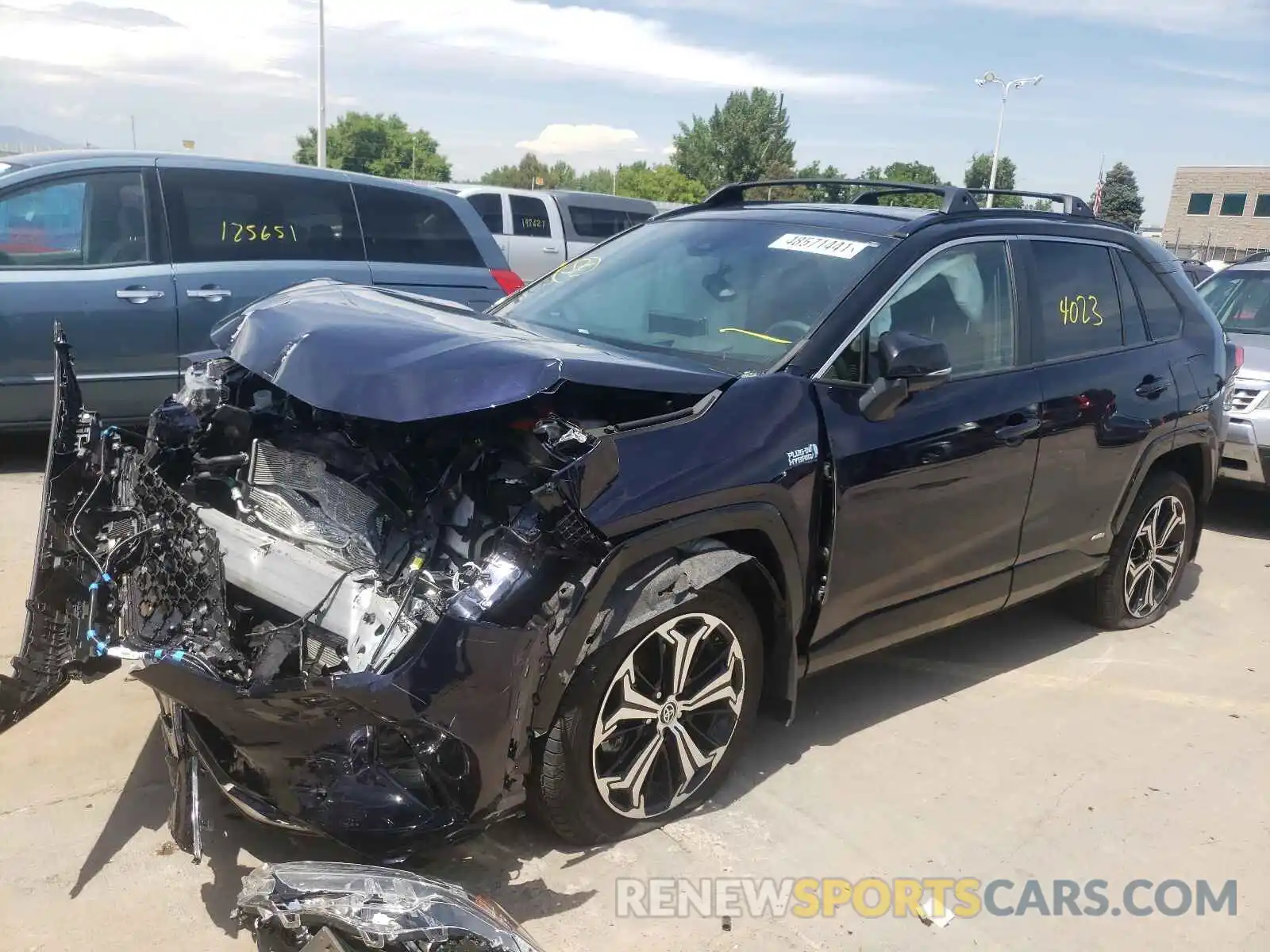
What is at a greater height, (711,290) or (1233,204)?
(1233,204)

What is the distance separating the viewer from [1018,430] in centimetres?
402

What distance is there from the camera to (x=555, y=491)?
264 centimetres

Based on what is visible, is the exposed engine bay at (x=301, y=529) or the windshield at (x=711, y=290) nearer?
the exposed engine bay at (x=301, y=529)

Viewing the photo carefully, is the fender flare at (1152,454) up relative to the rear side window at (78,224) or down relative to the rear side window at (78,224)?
down

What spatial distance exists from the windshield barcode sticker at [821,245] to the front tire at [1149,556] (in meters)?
2.11

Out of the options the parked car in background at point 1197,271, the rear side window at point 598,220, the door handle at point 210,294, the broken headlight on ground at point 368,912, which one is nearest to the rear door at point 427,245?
the door handle at point 210,294

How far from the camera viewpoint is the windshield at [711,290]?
3645 millimetres

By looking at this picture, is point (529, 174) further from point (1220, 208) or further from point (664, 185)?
point (1220, 208)

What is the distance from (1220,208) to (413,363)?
7492cm

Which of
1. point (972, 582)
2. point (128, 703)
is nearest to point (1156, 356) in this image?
point (972, 582)

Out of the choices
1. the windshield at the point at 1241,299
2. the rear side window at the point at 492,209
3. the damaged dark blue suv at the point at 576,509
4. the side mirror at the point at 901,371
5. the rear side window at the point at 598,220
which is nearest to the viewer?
the damaged dark blue suv at the point at 576,509

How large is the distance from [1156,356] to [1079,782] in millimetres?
2075

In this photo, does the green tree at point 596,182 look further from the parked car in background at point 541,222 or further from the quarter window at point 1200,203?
the parked car in background at point 541,222

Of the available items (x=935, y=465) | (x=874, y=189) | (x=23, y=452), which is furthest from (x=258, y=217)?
(x=935, y=465)
